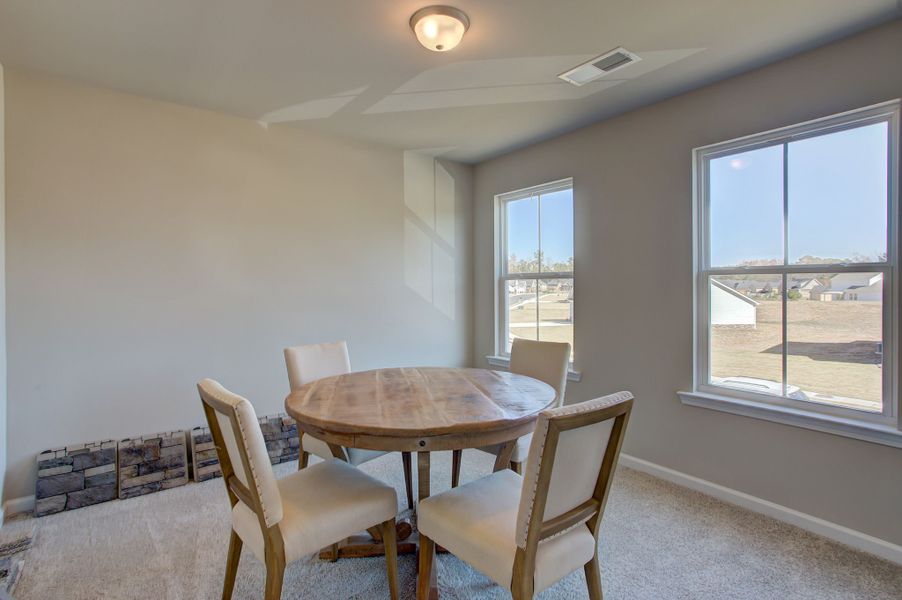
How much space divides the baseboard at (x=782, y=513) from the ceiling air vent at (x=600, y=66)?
2.50 m

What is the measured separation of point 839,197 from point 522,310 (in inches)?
92.4

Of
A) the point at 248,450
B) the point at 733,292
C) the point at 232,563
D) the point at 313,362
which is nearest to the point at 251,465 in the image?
the point at 248,450

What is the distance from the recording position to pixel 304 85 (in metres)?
2.62

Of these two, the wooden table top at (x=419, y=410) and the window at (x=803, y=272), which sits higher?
the window at (x=803, y=272)

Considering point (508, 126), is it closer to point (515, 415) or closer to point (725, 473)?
point (515, 415)

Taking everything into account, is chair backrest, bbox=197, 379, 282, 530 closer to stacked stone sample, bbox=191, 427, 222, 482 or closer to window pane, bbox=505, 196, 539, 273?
stacked stone sample, bbox=191, 427, 222, 482

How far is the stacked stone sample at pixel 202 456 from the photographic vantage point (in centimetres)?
285

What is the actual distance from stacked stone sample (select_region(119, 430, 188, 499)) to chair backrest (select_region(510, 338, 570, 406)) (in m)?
2.20

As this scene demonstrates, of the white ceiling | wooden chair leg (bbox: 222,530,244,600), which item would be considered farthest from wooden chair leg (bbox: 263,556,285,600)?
the white ceiling

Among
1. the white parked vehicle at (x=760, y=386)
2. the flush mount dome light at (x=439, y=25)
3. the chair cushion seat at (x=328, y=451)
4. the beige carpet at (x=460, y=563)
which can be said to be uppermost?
the flush mount dome light at (x=439, y=25)

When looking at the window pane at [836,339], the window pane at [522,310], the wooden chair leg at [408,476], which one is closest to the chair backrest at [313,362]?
the wooden chair leg at [408,476]

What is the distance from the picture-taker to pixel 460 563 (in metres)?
2.02

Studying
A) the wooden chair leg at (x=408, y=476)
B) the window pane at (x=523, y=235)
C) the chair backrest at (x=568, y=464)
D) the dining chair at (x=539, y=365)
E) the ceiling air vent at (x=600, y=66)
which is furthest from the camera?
the window pane at (x=523, y=235)

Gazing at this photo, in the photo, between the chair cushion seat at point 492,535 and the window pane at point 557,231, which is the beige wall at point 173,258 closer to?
the window pane at point 557,231
